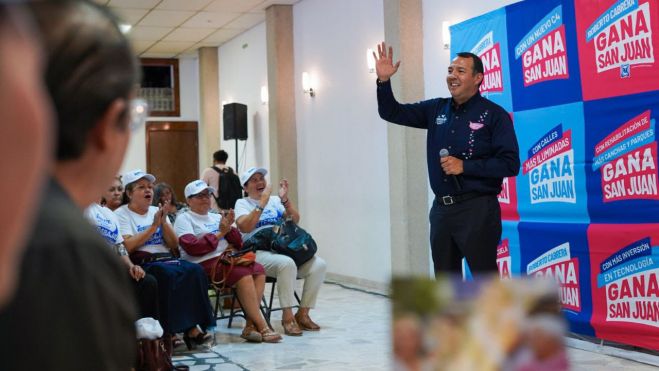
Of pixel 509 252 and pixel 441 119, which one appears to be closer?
pixel 441 119

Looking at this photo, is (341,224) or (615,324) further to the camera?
(341,224)

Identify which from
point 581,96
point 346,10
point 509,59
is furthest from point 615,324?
point 346,10

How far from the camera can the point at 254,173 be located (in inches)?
259

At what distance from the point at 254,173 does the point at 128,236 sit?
51.5 inches

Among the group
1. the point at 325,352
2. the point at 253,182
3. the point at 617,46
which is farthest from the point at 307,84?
the point at 617,46

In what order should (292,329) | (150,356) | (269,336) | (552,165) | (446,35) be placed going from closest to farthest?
1. (150,356)
2. (552,165)
3. (269,336)
4. (292,329)
5. (446,35)

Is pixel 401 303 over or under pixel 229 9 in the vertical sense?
under

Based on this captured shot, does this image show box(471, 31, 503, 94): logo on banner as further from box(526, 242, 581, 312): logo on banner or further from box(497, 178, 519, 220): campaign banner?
box(526, 242, 581, 312): logo on banner

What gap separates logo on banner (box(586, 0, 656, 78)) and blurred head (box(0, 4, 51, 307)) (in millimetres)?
4661

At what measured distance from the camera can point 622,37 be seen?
5.00 metres

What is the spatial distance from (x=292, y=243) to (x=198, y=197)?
78 centimetres

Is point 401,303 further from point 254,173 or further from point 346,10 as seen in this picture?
point 346,10

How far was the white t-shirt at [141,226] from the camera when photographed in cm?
555

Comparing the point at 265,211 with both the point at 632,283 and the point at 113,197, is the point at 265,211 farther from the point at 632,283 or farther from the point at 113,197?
the point at 632,283
